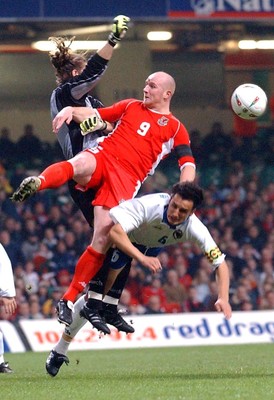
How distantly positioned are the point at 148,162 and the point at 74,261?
10726 millimetres

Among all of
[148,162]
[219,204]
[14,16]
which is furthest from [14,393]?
[219,204]

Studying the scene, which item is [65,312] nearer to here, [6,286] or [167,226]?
[6,286]

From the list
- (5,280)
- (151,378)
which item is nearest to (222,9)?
(5,280)

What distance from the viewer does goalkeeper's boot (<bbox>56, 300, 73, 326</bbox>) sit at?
35.0 feet

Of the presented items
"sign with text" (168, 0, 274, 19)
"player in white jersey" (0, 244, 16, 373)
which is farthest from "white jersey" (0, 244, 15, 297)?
"sign with text" (168, 0, 274, 19)

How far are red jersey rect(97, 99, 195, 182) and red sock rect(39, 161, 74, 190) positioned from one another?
2.38 feet

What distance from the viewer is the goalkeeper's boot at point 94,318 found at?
1063cm

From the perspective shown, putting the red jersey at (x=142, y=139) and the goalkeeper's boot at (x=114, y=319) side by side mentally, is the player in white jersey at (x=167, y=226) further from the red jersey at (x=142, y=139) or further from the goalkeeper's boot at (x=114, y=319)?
the red jersey at (x=142, y=139)

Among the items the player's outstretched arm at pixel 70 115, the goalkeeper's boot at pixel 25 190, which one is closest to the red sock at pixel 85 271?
the goalkeeper's boot at pixel 25 190

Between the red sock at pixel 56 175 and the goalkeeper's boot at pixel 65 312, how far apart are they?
111 centimetres

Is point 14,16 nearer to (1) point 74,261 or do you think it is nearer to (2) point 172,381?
(1) point 74,261

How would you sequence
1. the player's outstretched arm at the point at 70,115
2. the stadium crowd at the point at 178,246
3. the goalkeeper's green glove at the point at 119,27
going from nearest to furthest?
1. the player's outstretched arm at the point at 70,115
2. the goalkeeper's green glove at the point at 119,27
3. the stadium crowd at the point at 178,246

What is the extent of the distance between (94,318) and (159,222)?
114 centimetres

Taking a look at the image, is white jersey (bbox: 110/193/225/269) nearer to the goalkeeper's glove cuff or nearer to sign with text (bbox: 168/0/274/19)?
the goalkeeper's glove cuff
